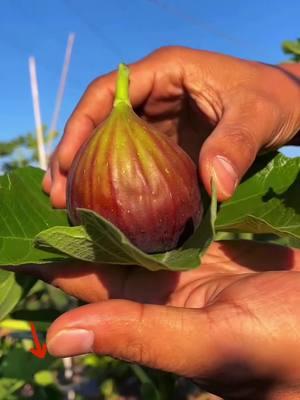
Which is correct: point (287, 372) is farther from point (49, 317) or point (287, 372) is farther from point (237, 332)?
point (49, 317)

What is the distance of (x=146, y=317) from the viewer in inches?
29.7

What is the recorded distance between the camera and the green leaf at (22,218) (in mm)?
848

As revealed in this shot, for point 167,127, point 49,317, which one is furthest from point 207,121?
point 49,317

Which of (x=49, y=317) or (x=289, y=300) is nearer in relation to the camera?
(x=289, y=300)

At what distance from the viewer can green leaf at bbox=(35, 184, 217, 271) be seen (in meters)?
0.64

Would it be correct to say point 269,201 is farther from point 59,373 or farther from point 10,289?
point 59,373

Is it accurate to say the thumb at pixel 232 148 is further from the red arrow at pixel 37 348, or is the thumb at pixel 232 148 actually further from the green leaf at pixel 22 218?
the red arrow at pixel 37 348

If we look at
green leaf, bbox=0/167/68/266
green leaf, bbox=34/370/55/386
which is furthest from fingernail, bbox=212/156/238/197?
green leaf, bbox=34/370/55/386

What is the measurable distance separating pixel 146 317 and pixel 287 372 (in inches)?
9.0

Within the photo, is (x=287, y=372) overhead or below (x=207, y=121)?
below

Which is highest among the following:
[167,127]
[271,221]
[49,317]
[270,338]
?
[167,127]

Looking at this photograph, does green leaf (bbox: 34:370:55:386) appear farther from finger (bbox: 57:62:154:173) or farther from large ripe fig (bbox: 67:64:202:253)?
large ripe fig (bbox: 67:64:202:253)

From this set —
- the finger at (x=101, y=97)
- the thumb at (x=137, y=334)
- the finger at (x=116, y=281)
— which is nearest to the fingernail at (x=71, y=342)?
the thumb at (x=137, y=334)

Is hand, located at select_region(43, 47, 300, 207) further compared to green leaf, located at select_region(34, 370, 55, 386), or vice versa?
green leaf, located at select_region(34, 370, 55, 386)
